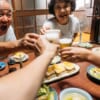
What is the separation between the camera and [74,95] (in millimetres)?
891

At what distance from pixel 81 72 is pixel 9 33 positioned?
133 centimetres

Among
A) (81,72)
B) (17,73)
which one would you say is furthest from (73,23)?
(17,73)

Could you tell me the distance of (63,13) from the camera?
86.3 inches

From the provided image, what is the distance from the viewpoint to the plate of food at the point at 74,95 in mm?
863

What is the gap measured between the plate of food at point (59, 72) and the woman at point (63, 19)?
1.08m

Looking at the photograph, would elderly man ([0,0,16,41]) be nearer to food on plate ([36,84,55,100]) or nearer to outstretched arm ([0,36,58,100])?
food on plate ([36,84,55,100])

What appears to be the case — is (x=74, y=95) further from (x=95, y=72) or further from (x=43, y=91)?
(x=95, y=72)

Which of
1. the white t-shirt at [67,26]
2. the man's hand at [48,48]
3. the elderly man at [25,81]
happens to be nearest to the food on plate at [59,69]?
the man's hand at [48,48]

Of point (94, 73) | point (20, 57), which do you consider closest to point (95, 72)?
point (94, 73)

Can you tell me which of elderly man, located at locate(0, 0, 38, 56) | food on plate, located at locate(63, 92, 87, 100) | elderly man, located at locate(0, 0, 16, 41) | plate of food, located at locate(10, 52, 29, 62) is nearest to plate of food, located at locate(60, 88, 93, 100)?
food on plate, located at locate(63, 92, 87, 100)

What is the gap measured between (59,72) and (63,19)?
1.38m

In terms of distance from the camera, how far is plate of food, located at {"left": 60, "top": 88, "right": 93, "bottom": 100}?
2.83ft

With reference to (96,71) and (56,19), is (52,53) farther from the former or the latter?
(56,19)

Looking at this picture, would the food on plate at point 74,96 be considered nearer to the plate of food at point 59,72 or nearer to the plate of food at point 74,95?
the plate of food at point 74,95
